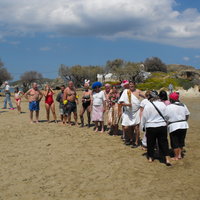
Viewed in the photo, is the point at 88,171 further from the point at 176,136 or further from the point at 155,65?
the point at 155,65

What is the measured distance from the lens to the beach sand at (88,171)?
4.65m

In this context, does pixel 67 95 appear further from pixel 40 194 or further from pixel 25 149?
pixel 40 194

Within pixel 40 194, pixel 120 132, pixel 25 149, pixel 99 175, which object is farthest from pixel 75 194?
pixel 120 132

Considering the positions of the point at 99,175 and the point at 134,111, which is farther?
the point at 134,111

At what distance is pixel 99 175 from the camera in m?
5.48

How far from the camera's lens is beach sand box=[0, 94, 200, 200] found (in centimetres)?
465

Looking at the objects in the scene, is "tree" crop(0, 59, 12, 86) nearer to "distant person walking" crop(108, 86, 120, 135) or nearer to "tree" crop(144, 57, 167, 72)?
"tree" crop(144, 57, 167, 72)

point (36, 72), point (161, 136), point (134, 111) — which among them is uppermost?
point (36, 72)

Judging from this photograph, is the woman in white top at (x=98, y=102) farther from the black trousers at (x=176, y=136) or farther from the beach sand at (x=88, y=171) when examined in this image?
the black trousers at (x=176, y=136)

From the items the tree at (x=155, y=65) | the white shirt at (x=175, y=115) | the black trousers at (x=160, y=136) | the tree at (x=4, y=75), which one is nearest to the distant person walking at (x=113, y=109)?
the black trousers at (x=160, y=136)

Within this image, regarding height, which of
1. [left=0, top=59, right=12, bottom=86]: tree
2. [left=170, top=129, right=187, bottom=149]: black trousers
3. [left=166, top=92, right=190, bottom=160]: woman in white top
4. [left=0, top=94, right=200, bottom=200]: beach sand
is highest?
[left=0, top=59, right=12, bottom=86]: tree

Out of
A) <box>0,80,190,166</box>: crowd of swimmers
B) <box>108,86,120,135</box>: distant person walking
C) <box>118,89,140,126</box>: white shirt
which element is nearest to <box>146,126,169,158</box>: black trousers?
<box>0,80,190,166</box>: crowd of swimmers

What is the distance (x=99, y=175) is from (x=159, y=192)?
1.33 m

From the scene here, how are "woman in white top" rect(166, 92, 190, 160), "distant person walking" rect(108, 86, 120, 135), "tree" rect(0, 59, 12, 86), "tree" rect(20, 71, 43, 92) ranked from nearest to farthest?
"woman in white top" rect(166, 92, 190, 160) < "distant person walking" rect(108, 86, 120, 135) < "tree" rect(0, 59, 12, 86) < "tree" rect(20, 71, 43, 92)
